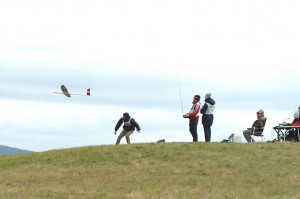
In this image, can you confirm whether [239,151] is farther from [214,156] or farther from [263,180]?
[263,180]

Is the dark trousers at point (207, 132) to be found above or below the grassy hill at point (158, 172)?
above

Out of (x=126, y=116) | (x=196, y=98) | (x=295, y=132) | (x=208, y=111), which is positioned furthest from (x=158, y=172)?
(x=295, y=132)

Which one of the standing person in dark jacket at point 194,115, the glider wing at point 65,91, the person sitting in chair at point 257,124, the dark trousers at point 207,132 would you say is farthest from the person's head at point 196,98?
the glider wing at point 65,91

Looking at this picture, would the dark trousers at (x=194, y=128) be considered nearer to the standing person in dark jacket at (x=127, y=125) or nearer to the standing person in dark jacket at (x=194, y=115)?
the standing person in dark jacket at (x=194, y=115)

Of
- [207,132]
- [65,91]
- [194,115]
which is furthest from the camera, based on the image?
[65,91]

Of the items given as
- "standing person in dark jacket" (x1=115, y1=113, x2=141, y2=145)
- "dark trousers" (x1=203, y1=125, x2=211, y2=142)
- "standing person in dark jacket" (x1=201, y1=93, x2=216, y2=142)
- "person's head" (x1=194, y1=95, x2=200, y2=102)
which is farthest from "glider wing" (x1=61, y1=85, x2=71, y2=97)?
"standing person in dark jacket" (x1=201, y1=93, x2=216, y2=142)

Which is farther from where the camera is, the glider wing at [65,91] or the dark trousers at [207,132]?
the glider wing at [65,91]

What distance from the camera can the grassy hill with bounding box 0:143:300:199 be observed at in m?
19.5

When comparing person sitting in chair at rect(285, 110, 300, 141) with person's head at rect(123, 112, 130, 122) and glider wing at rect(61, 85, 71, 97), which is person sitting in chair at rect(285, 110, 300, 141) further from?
glider wing at rect(61, 85, 71, 97)

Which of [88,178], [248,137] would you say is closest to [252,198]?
[88,178]

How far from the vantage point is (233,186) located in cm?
2038

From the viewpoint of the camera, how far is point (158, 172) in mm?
22781

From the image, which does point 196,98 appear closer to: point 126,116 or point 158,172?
point 126,116

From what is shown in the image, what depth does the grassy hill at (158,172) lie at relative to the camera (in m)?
19.5
